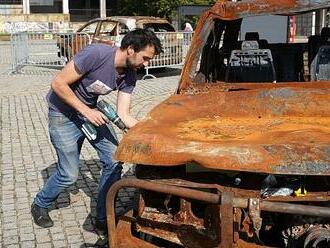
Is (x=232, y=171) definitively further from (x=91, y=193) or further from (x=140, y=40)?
(x=91, y=193)

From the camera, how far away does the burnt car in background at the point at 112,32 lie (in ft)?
49.9

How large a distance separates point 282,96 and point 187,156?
1.28 metres

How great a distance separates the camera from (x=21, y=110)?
10422 millimetres

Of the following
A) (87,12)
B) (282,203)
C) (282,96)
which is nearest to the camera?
(282,203)

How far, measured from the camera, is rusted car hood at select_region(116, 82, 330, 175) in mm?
2711

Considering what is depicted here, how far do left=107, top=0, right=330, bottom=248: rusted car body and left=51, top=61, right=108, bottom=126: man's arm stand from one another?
Result: 0.49 meters

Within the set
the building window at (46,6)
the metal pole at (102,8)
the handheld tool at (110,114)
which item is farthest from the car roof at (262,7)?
the building window at (46,6)

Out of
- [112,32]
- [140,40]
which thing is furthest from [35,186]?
[112,32]

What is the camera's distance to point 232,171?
2.89 meters

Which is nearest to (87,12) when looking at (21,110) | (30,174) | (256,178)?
(21,110)

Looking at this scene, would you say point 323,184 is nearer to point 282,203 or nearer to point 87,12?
point 282,203

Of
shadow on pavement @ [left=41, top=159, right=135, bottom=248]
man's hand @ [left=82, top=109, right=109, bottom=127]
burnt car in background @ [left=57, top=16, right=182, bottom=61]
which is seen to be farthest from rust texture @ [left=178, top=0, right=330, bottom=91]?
burnt car in background @ [left=57, top=16, right=182, bottom=61]

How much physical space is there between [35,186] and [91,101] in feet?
6.25

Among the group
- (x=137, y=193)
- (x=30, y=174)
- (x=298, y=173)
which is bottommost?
(x=30, y=174)
